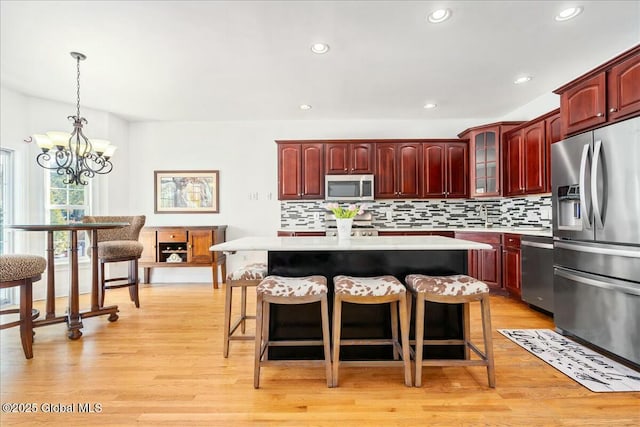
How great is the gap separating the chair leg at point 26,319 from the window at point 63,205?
204 cm

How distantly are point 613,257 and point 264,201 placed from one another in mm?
4069

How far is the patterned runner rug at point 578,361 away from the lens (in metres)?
1.87

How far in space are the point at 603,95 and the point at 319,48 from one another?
2.21 m

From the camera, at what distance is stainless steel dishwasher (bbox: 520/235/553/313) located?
9.73 ft

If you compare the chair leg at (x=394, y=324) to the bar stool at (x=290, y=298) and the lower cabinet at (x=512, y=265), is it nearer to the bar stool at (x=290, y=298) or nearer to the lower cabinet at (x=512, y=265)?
the bar stool at (x=290, y=298)

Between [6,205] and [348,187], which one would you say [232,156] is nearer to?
[348,187]

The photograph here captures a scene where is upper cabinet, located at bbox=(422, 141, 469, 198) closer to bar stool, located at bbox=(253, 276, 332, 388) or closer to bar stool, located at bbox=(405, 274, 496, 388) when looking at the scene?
bar stool, located at bbox=(405, 274, 496, 388)

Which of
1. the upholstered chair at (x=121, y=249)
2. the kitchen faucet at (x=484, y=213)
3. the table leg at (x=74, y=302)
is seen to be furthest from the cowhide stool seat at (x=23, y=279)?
the kitchen faucet at (x=484, y=213)

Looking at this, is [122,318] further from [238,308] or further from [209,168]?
[209,168]

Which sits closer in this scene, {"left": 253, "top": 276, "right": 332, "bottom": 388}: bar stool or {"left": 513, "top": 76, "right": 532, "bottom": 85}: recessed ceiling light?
{"left": 253, "top": 276, "right": 332, "bottom": 388}: bar stool

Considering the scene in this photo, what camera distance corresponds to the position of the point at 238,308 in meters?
3.39

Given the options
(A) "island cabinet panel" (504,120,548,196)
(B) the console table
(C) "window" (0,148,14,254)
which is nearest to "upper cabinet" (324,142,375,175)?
(A) "island cabinet panel" (504,120,548,196)

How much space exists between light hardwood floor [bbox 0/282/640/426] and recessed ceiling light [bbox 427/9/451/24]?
251 cm

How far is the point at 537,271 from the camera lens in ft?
10.3
